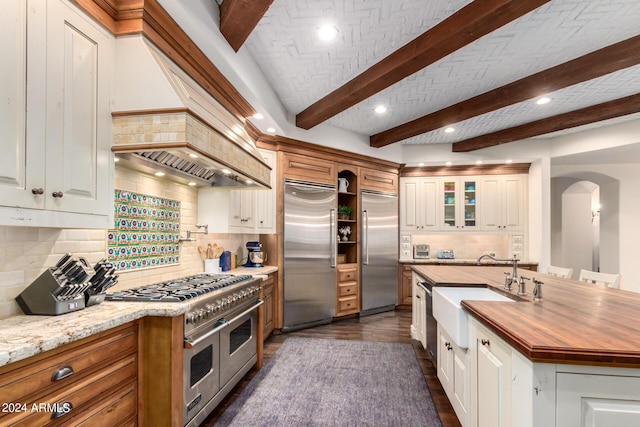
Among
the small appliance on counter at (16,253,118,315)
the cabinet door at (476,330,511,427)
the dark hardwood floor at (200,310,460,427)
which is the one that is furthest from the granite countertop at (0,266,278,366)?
the cabinet door at (476,330,511,427)

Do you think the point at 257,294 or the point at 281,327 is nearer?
the point at 257,294

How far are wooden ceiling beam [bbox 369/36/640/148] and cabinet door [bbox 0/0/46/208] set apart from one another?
3809 millimetres

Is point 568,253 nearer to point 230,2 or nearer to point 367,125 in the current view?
point 367,125

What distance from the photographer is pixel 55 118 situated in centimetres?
143

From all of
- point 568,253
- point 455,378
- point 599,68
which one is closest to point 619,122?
point 599,68

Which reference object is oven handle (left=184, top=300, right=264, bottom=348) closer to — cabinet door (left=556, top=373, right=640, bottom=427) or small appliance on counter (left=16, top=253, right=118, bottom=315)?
small appliance on counter (left=16, top=253, right=118, bottom=315)

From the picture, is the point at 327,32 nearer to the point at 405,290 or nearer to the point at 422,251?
the point at 422,251

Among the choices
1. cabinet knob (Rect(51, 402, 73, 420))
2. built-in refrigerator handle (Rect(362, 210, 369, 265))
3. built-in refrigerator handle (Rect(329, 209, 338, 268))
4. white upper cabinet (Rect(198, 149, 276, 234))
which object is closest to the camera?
cabinet knob (Rect(51, 402, 73, 420))

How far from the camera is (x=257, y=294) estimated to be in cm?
307

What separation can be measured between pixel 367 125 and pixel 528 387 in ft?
13.2

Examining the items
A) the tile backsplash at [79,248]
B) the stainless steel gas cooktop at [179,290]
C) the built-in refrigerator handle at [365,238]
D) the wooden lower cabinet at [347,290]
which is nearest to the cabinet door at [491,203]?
the built-in refrigerator handle at [365,238]

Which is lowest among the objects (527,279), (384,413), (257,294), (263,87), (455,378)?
(384,413)

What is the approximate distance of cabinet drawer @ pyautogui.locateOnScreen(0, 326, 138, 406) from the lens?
1071mm

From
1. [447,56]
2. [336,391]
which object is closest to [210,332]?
[336,391]
